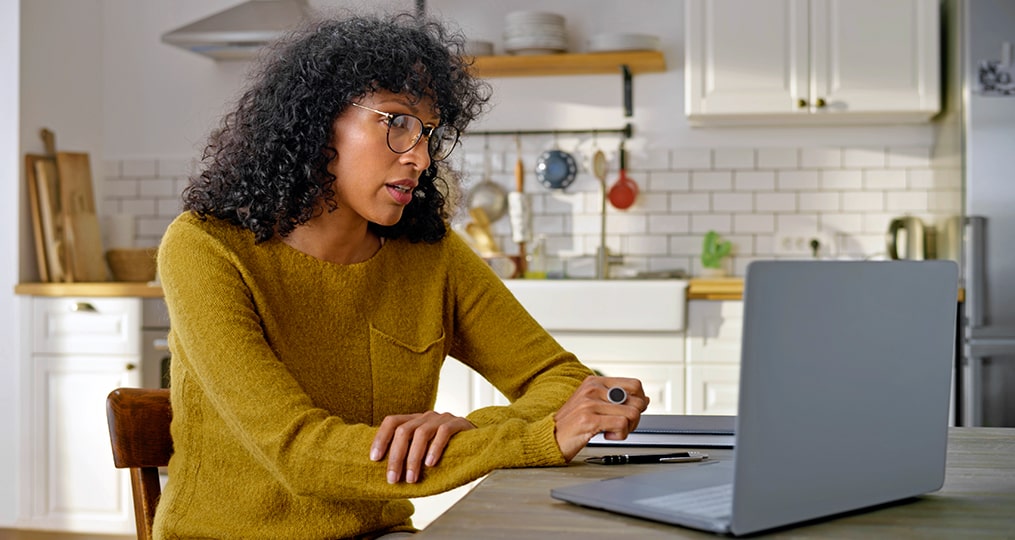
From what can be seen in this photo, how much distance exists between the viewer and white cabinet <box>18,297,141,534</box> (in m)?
3.89

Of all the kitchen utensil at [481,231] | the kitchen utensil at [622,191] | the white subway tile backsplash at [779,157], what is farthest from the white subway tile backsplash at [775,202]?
the kitchen utensil at [481,231]

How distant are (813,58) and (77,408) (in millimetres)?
2890

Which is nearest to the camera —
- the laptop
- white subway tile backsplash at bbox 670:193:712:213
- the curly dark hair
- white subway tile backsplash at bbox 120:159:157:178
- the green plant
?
the laptop

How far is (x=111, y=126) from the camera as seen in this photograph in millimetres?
4730

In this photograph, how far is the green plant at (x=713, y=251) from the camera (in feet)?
13.8

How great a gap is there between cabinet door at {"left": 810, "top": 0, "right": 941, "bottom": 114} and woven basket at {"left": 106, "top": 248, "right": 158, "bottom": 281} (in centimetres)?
261

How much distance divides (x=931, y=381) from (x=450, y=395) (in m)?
2.76

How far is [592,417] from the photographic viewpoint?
1259 millimetres

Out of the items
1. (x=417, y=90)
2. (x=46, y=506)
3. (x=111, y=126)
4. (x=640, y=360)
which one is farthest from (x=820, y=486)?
(x=111, y=126)

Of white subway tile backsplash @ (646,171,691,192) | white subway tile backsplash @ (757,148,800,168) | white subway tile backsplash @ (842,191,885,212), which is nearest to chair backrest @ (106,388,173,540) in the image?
white subway tile backsplash @ (646,171,691,192)

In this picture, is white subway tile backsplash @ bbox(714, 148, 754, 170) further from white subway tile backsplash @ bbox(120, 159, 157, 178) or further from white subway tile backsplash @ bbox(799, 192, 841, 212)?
white subway tile backsplash @ bbox(120, 159, 157, 178)

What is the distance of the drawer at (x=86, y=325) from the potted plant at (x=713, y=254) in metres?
2.08

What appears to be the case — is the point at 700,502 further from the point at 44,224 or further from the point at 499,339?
the point at 44,224

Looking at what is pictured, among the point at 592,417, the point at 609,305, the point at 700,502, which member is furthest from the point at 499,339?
the point at 609,305
